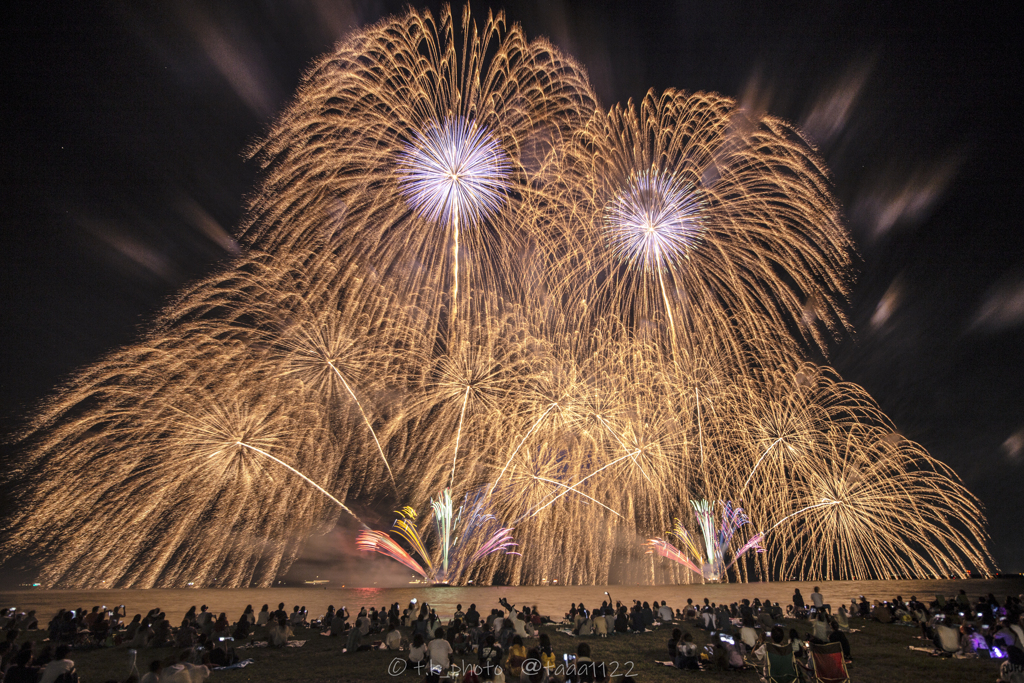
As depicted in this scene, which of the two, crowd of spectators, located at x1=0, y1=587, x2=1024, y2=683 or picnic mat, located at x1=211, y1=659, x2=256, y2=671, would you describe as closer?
crowd of spectators, located at x1=0, y1=587, x2=1024, y2=683

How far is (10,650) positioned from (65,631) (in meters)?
6.09

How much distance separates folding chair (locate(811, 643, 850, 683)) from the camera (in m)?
11.3

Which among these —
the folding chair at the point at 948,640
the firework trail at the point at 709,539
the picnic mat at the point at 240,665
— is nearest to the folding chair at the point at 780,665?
the folding chair at the point at 948,640

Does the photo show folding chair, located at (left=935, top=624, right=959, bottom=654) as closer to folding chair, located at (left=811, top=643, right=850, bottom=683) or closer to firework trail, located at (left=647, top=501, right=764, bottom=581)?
folding chair, located at (left=811, top=643, right=850, bottom=683)

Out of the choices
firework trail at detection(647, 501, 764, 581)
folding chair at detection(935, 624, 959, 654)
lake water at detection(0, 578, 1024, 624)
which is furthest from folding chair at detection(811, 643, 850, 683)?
firework trail at detection(647, 501, 764, 581)

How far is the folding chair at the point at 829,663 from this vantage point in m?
11.3

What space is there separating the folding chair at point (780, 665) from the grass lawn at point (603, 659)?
13.3 feet

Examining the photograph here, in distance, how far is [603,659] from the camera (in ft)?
58.1

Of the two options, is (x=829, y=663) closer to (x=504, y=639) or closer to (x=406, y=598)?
(x=504, y=639)

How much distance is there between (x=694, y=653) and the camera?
16297 mm

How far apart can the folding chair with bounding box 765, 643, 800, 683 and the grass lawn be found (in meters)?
4.05

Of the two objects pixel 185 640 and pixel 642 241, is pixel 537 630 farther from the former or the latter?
pixel 642 241

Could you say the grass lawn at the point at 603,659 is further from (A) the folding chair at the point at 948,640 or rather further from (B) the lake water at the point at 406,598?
(B) the lake water at the point at 406,598

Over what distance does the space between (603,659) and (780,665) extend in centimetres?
798
